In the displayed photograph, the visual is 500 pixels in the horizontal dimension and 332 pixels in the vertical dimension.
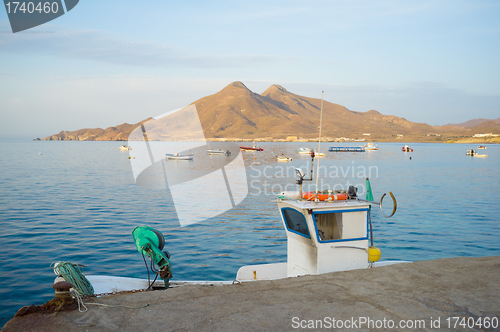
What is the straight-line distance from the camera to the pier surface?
680cm

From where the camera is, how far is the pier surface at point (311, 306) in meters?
6.80

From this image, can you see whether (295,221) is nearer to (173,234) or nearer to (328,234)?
(328,234)

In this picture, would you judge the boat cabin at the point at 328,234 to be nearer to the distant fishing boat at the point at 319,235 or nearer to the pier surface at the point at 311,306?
the distant fishing boat at the point at 319,235

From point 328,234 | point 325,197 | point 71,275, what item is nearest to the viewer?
point 71,275

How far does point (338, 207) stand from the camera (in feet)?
Result: 31.8

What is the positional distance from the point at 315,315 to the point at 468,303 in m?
3.63

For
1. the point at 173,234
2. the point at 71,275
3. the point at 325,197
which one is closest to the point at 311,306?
the point at 325,197

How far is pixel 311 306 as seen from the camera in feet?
25.1

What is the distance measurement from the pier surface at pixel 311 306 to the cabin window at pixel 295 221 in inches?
51.7

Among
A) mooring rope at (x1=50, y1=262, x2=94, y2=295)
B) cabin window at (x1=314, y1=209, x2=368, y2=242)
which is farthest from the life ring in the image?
mooring rope at (x1=50, y1=262, x2=94, y2=295)

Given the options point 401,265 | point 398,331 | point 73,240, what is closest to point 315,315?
point 398,331

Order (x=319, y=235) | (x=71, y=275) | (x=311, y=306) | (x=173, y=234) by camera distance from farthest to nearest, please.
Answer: (x=173, y=234) → (x=319, y=235) → (x=71, y=275) → (x=311, y=306)

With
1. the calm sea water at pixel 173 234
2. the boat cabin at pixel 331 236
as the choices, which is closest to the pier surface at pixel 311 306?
the boat cabin at pixel 331 236

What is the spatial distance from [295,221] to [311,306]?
3098 millimetres
